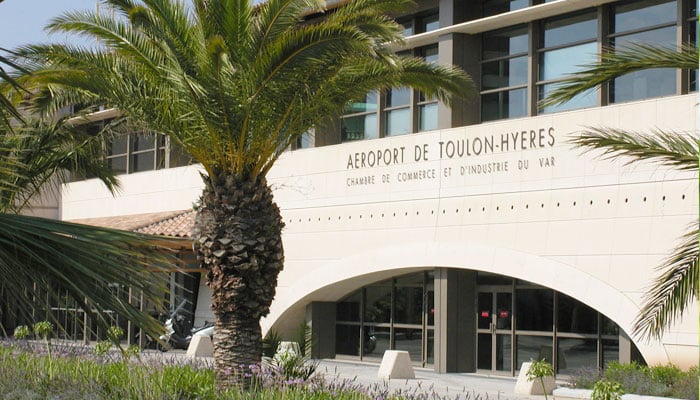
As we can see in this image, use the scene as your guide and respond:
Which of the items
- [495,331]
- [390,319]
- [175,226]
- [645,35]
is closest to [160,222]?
[175,226]

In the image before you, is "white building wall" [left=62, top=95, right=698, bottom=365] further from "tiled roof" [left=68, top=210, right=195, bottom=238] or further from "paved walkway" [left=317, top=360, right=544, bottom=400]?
"tiled roof" [left=68, top=210, right=195, bottom=238]

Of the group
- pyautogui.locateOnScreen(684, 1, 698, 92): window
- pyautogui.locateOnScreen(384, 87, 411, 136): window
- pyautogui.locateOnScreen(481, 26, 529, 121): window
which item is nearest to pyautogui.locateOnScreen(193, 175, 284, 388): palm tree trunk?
pyautogui.locateOnScreen(684, 1, 698, 92): window

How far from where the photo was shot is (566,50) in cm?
2531

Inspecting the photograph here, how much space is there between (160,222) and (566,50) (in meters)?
15.2

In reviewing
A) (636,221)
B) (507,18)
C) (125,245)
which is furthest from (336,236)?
(125,245)

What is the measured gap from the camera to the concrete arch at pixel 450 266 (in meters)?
22.0

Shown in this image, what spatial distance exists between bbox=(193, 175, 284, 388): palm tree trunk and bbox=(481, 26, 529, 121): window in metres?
10.8

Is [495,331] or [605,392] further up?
[495,331]

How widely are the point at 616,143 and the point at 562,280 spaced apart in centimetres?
1013

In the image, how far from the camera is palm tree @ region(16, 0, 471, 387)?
16.1m

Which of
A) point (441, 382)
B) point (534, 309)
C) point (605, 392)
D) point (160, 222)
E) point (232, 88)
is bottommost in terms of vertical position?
point (441, 382)

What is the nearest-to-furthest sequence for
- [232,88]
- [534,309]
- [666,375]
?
[232,88] < [666,375] < [534,309]

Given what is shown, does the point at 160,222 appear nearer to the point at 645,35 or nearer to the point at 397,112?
the point at 397,112

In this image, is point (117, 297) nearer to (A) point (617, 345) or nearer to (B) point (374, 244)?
(A) point (617, 345)
